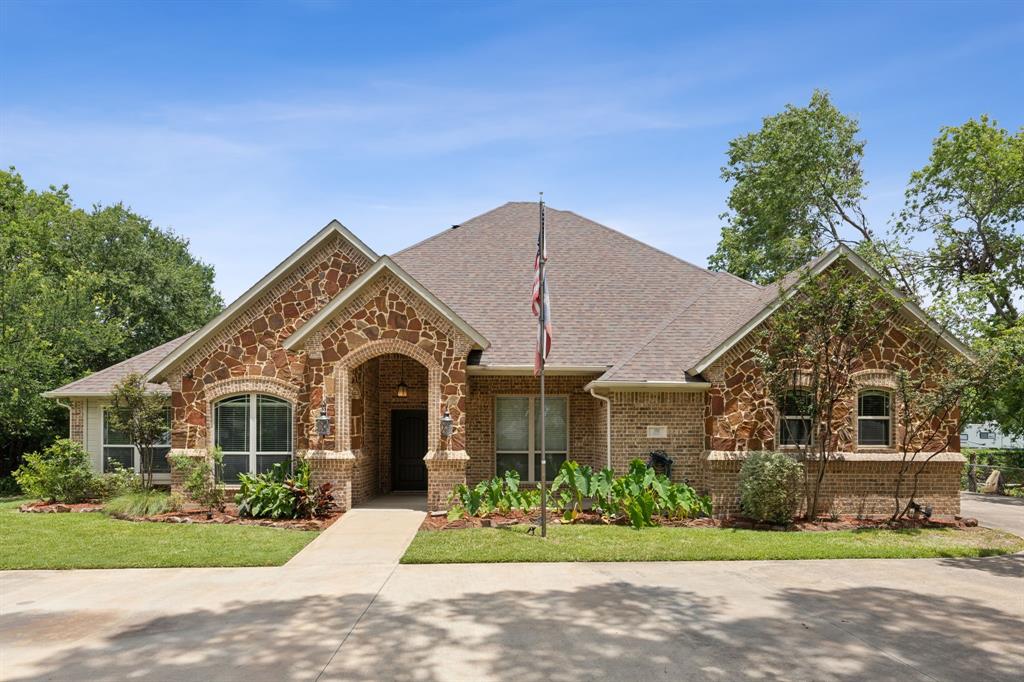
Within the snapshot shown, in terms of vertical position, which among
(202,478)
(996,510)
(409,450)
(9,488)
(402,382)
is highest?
(402,382)

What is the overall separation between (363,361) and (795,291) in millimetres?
9149

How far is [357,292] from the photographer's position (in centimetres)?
1563

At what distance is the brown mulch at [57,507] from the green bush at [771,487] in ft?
46.9

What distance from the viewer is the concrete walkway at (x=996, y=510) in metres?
15.8

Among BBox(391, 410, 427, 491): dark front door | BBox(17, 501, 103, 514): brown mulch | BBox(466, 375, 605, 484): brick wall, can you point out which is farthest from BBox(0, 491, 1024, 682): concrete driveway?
BBox(391, 410, 427, 491): dark front door

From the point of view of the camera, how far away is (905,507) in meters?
15.6

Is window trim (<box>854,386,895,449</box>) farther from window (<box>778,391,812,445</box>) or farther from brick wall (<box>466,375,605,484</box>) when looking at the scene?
brick wall (<box>466,375,605,484</box>)

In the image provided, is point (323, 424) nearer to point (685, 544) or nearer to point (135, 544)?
point (135, 544)

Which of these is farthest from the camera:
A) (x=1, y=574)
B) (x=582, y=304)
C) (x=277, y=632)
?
(x=582, y=304)

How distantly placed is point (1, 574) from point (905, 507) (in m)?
16.5

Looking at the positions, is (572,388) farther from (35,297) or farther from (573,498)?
(35,297)

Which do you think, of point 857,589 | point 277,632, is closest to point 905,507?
point 857,589

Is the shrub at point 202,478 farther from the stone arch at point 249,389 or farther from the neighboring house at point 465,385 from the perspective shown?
the stone arch at point 249,389

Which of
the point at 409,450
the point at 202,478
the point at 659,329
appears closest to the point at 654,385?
Answer: the point at 659,329
